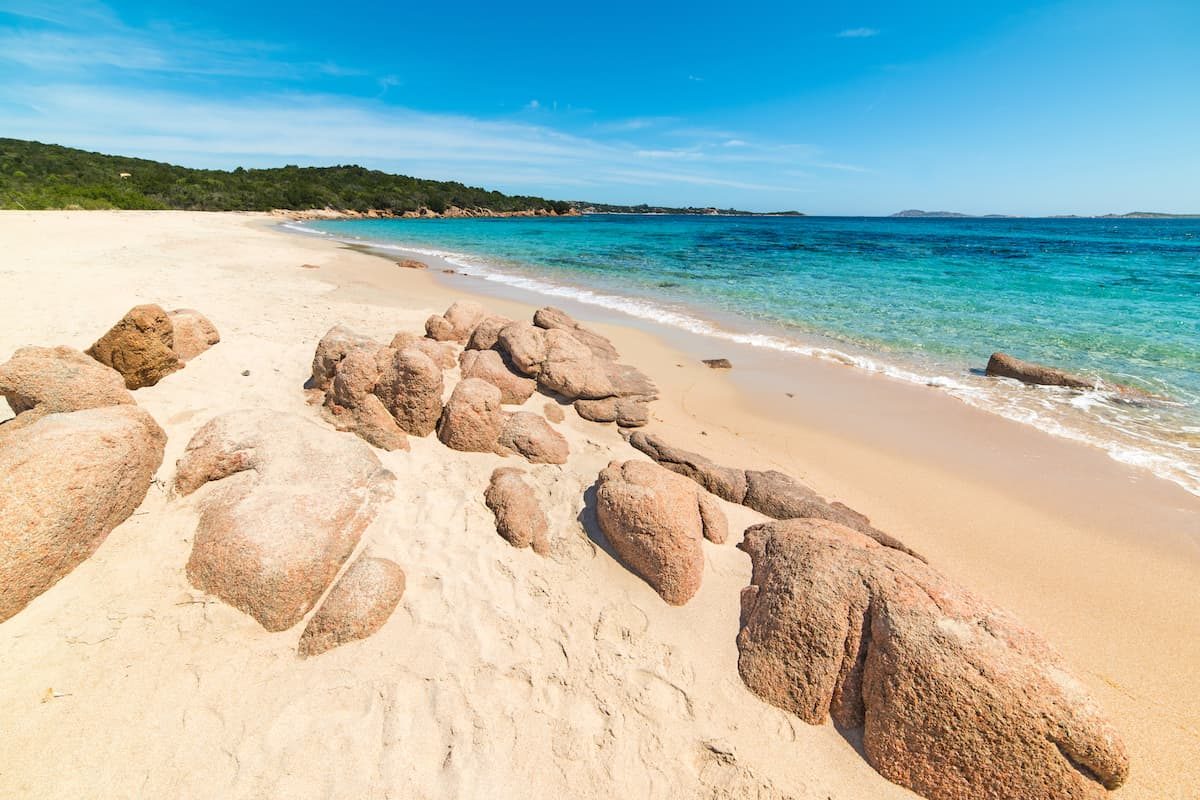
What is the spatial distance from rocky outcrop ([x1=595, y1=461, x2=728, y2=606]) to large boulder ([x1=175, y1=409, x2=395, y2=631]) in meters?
Answer: 1.91

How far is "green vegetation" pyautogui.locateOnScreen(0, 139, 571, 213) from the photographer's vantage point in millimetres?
36562

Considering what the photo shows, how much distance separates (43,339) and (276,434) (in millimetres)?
5110

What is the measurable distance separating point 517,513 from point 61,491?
9.33ft

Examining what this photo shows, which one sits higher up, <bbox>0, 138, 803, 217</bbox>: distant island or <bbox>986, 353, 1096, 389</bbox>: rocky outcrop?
<bbox>0, 138, 803, 217</bbox>: distant island

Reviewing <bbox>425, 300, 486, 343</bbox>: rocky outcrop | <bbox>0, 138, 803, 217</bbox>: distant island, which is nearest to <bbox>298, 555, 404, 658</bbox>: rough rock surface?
<bbox>425, 300, 486, 343</bbox>: rocky outcrop

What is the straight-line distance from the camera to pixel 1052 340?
1077 centimetres

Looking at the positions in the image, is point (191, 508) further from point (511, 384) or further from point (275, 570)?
point (511, 384)

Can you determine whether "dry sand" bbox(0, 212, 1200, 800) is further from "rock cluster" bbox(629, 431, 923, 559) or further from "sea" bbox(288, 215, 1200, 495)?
"sea" bbox(288, 215, 1200, 495)

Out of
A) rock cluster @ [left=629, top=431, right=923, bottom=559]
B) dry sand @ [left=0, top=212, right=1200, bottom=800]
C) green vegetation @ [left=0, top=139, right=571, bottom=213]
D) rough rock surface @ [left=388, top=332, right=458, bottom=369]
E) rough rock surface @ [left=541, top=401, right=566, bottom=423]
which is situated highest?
green vegetation @ [left=0, top=139, right=571, bottom=213]

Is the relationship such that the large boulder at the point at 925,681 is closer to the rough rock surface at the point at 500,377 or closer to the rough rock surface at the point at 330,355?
the rough rock surface at the point at 500,377

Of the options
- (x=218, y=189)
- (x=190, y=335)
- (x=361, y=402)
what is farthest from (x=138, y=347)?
(x=218, y=189)

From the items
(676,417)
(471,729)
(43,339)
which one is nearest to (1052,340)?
(676,417)

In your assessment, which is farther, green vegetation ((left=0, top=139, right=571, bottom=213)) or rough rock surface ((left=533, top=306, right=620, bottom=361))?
green vegetation ((left=0, top=139, right=571, bottom=213))

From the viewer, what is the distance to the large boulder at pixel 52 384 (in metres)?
3.83
